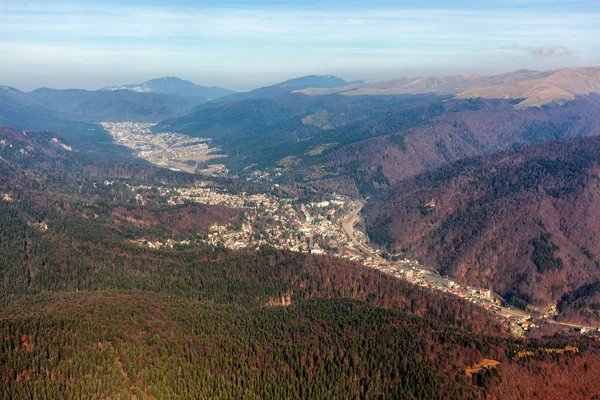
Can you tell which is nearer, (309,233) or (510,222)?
(510,222)

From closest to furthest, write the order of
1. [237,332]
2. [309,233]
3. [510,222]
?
[237,332]
[510,222]
[309,233]

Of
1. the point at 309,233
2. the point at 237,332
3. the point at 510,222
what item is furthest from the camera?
the point at 309,233

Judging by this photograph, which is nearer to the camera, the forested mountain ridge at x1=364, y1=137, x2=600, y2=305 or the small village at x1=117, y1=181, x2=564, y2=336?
the small village at x1=117, y1=181, x2=564, y2=336

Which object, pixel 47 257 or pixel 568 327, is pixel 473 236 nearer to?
pixel 568 327

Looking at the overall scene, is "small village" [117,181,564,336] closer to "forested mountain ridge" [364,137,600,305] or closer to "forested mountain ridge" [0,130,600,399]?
"forested mountain ridge" [364,137,600,305]

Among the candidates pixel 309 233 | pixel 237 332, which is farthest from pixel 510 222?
pixel 237 332

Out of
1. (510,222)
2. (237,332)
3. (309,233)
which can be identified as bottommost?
(309,233)

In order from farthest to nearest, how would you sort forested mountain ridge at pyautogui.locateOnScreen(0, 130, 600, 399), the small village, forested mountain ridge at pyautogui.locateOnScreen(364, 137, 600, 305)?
forested mountain ridge at pyautogui.locateOnScreen(364, 137, 600, 305), the small village, forested mountain ridge at pyautogui.locateOnScreen(0, 130, 600, 399)

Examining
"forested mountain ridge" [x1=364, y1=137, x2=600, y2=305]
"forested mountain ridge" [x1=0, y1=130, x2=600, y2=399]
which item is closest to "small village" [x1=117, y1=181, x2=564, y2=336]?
"forested mountain ridge" [x1=364, y1=137, x2=600, y2=305]

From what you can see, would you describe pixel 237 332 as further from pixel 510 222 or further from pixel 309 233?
pixel 510 222
